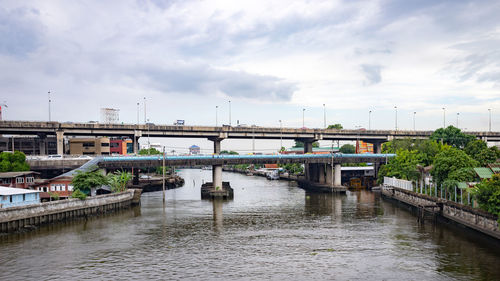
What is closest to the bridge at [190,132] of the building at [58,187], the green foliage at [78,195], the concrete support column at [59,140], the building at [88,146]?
the concrete support column at [59,140]

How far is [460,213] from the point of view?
61.5 meters

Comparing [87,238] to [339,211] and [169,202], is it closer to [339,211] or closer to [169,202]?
[169,202]

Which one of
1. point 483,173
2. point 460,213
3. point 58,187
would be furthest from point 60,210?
point 483,173

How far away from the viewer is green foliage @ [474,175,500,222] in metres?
48.9

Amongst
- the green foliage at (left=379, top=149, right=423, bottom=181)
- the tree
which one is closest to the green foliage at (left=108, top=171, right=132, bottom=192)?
the tree

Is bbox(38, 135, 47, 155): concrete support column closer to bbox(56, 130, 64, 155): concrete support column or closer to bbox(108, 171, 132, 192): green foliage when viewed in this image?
bbox(56, 130, 64, 155): concrete support column

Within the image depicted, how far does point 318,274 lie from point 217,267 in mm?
10854

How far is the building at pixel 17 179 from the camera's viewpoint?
81631mm

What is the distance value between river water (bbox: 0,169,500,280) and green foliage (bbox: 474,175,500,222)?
15.2ft

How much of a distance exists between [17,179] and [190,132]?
72030 millimetres

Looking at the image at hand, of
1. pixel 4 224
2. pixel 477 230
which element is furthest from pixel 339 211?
pixel 4 224

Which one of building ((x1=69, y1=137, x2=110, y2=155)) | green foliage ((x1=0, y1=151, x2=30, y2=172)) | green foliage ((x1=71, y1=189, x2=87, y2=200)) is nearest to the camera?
green foliage ((x1=71, y1=189, x2=87, y2=200))

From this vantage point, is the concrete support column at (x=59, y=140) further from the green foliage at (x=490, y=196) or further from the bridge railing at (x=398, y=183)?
the green foliage at (x=490, y=196)

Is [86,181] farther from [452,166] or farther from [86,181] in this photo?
[452,166]
